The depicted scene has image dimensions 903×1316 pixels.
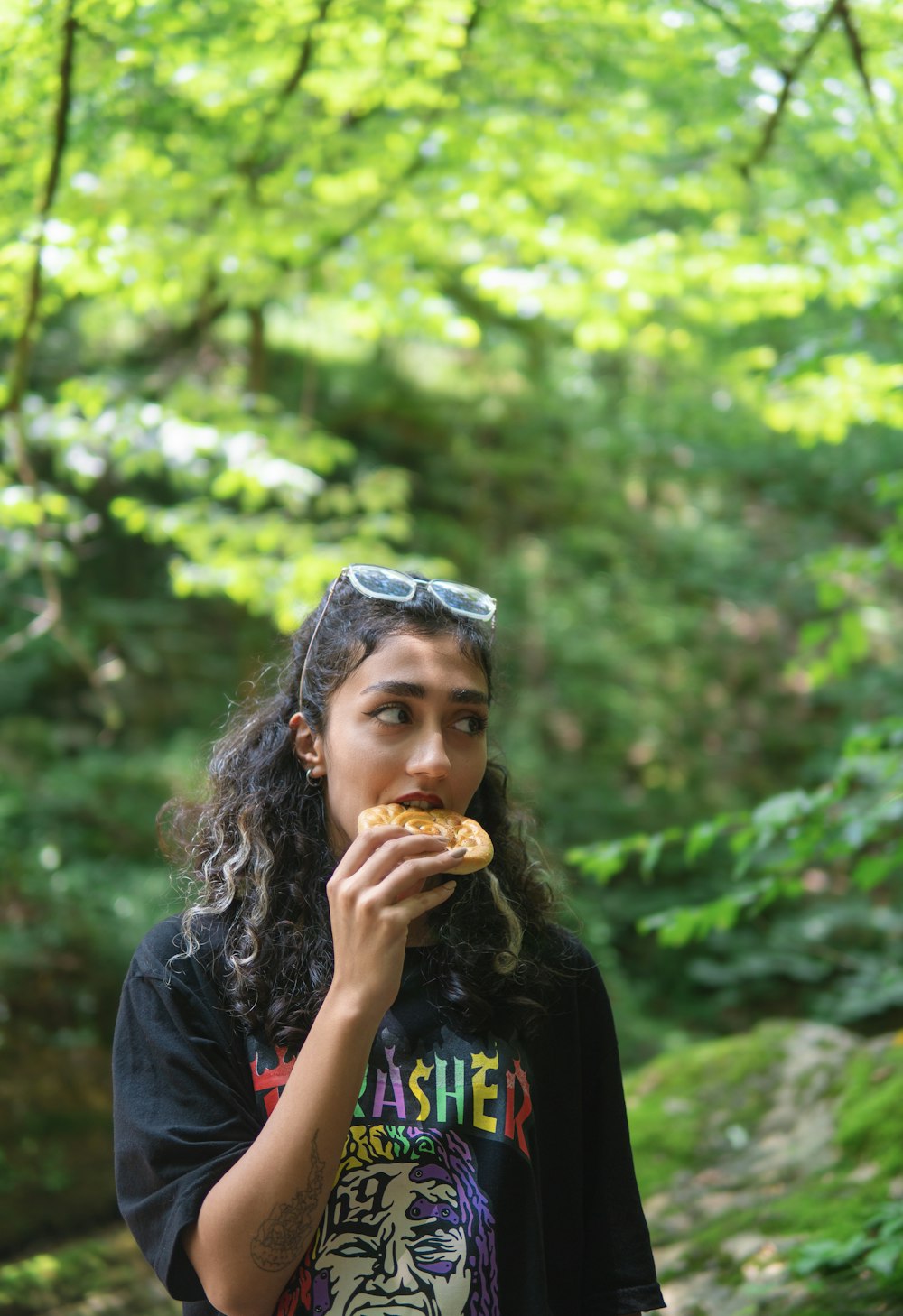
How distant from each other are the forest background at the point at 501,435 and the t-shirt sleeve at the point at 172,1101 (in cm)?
87

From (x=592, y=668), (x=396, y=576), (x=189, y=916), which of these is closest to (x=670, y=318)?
(x=592, y=668)

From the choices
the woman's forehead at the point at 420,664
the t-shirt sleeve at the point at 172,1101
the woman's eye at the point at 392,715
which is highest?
the woman's forehead at the point at 420,664

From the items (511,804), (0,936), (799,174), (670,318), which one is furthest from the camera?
(670,318)

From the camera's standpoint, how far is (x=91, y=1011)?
18.3ft

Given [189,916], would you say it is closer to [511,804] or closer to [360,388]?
[511,804]

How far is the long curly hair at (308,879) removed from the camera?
65.1 inches

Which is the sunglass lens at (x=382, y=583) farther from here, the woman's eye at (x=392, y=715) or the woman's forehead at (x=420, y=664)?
the woman's eye at (x=392, y=715)

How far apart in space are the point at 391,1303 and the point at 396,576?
105cm

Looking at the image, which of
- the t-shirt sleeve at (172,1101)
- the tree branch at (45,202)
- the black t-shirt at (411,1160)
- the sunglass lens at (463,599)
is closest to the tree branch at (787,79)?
the tree branch at (45,202)

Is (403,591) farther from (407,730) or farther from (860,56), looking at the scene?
(860,56)

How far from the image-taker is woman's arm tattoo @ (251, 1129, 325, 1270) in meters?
1.34

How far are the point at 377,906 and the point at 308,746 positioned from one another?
0.47m

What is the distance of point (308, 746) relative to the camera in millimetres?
1863

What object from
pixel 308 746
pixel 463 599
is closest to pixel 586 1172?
pixel 308 746
